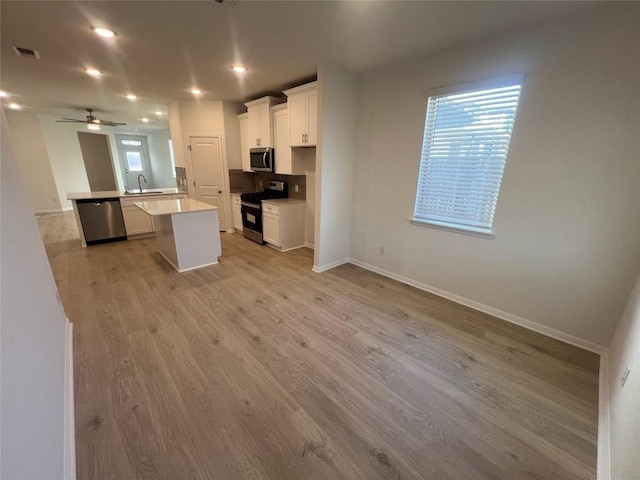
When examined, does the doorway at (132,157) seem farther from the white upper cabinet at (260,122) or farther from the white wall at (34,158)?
the white upper cabinet at (260,122)

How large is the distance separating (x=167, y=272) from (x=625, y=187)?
4814 millimetres

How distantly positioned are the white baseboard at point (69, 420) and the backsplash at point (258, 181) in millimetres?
3632

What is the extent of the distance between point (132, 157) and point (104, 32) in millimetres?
8743

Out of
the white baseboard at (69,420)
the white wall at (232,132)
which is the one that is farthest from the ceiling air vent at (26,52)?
the white baseboard at (69,420)

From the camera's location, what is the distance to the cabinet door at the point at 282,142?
4137 mm

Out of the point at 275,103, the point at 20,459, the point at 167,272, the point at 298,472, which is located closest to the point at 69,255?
the point at 167,272

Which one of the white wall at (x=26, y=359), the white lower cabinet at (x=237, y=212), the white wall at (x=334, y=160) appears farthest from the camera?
the white lower cabinet at (x=237, y=212)

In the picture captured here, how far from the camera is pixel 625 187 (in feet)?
6.28

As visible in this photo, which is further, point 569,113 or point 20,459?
point 569,113

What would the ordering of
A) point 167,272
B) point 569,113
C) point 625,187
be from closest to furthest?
point 625,187, point 569,113, point 167,272

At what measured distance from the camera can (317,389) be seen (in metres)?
1.79

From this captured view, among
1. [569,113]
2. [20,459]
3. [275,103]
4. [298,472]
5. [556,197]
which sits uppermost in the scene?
[275,103]

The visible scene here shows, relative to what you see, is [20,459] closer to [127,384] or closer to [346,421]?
[127,384]

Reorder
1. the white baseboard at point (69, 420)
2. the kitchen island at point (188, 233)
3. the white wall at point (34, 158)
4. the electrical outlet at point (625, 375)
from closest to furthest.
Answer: the white baseboard at point (69, 420) < the electrical outlet at point (625, 375) < the kitchen island at point (188, 233) < the white wall at point (34, 158)
